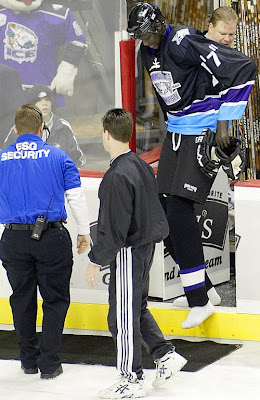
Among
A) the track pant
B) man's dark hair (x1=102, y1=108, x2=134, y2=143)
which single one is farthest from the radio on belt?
the track pant

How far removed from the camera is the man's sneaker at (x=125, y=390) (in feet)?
16.1

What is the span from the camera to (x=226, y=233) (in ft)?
21.7

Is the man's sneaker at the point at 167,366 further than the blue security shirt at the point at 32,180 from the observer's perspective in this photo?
No

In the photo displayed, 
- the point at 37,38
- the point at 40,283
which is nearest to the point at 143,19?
the point at 37,38

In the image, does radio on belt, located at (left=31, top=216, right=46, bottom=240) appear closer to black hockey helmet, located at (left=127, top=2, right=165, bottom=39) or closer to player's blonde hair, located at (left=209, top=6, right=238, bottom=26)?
black hockey helmet, located at (left=127, top=2, right=165, bottom=39)

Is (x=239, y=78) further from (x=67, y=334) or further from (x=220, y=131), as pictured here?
(x=67, y=334)

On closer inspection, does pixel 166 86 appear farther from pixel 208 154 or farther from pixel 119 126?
pixel 119 126

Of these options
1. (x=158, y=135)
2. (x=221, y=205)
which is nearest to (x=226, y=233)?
(x=221, y=205)

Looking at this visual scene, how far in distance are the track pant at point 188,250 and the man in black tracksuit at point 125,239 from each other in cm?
80

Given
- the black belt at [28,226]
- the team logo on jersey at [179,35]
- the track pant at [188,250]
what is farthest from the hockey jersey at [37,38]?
the black belt at [28,226]

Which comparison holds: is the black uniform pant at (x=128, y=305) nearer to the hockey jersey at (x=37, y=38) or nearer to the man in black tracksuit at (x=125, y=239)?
the man in black tracksuit at (x=125, y=239)

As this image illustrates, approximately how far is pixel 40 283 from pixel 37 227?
0.32 metres

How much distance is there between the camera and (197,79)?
5.75 metres

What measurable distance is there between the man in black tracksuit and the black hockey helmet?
33.0 inches
